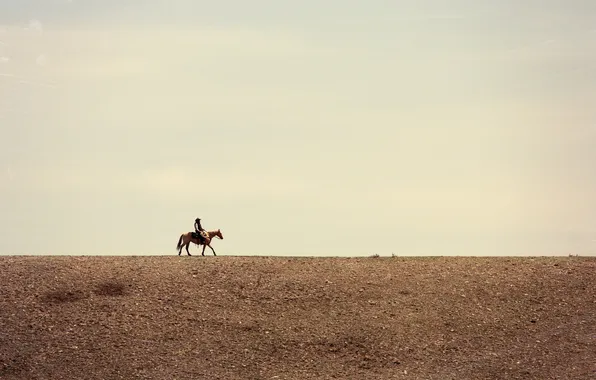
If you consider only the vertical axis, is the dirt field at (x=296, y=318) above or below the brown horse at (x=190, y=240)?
below

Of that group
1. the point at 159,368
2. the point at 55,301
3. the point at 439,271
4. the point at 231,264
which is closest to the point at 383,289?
the point at 439,271

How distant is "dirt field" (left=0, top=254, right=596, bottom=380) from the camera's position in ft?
89.7

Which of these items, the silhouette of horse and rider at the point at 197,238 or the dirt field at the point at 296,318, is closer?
the dirt field at the point at 296,318

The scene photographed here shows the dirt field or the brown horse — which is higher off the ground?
the brown horse

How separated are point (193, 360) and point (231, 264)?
6022 millimetres

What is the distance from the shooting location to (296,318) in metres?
29.6

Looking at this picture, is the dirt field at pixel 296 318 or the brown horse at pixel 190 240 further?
the brown horse at pixel 190 240

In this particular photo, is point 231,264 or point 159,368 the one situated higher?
point 231,264

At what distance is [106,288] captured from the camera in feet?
102

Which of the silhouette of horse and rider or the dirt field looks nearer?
the dirt field

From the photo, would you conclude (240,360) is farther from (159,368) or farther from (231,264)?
(231,264)

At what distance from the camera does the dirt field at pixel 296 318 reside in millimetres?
27328

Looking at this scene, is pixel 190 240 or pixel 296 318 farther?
pixel 190 240

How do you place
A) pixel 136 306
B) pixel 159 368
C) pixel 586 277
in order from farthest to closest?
pixel 586 277, pixel 136 306, pixel 159 368
